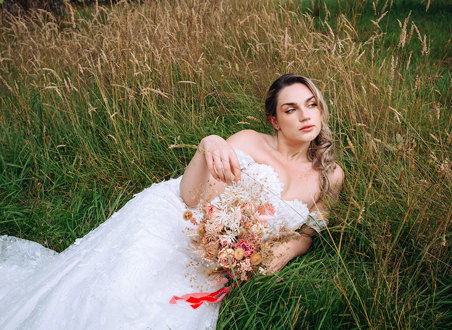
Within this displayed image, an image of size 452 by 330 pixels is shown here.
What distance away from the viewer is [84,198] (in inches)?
124

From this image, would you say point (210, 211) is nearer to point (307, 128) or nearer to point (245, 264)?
point (245, 264)

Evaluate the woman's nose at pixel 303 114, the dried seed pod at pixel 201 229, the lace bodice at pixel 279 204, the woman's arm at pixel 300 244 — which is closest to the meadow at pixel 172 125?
the woman's arm at pixel 300 244

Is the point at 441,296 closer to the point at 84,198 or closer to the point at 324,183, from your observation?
the point at 324,183

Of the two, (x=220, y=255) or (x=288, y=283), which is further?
(x=288, y=283)

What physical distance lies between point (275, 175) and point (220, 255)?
944mm

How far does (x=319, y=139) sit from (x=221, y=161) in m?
1.10

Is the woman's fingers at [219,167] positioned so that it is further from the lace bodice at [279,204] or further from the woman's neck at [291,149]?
the woman's neck at [291,149]

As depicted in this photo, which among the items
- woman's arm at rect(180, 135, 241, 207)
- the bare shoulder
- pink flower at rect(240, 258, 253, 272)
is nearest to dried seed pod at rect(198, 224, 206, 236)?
woman's arm at rect(180, 135, 241, 207)

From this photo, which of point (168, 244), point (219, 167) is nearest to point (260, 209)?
point (219, 167)

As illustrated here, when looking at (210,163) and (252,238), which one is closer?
(252,238)

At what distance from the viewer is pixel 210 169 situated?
6.10ft

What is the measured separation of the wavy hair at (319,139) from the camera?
2.48 meters

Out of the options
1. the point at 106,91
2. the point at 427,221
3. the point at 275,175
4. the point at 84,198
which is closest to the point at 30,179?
the point at 84,198

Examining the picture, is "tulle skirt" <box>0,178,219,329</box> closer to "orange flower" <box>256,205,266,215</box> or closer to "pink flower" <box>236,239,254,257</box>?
"pink flower" <box>236,239,254,257</box>
